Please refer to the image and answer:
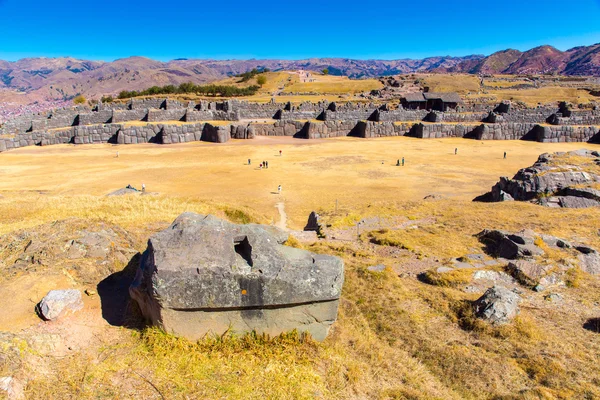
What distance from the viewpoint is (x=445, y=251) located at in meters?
12.2

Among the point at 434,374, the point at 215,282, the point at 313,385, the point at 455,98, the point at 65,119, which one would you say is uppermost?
the point at 455,98

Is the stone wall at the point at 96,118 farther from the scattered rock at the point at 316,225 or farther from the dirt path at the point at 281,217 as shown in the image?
the scattered rock at the point at 316,225

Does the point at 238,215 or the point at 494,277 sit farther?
the point at 238,215

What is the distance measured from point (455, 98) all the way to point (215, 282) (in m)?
67.8

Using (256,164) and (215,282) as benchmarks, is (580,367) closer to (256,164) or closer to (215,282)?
(215,282)

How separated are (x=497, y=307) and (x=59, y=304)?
8183mm

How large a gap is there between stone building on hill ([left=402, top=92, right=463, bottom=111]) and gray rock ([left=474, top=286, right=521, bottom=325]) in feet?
194

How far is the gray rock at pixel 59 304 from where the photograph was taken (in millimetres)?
5973

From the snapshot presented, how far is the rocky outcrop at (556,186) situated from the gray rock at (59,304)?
740 inches

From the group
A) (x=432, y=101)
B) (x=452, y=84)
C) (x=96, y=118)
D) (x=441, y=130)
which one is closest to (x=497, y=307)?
(x=441, y=130)

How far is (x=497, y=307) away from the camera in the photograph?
25.6 ft

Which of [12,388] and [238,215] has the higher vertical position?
[12,388]

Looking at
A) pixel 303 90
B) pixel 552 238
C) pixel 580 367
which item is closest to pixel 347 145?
pixel 552 238

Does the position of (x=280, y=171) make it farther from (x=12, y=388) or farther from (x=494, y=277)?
(x=12, y=388)
